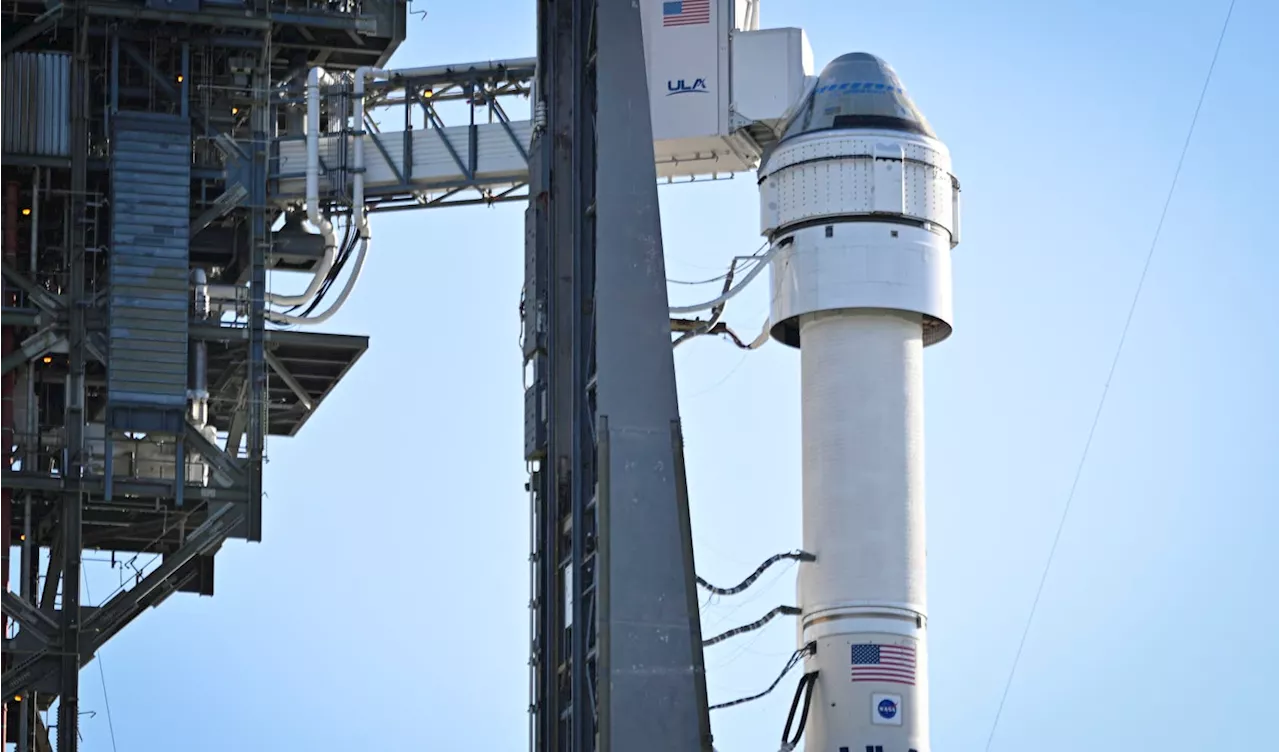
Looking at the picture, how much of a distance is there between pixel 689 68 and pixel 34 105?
36.4ft

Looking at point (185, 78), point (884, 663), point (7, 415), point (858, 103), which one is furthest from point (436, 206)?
point (884, 663)

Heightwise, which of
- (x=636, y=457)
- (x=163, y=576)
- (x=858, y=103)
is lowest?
(x=636, y=457)

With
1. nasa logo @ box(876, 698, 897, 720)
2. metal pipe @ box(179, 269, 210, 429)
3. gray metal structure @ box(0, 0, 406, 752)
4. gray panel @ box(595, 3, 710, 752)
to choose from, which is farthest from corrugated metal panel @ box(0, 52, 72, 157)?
nasa logo @ box(876, 698, 897, 720)

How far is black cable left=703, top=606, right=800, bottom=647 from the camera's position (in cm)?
4128

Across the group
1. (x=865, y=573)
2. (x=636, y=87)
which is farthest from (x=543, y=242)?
(x=865, y=573)

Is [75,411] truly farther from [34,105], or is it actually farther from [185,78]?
[185,78]

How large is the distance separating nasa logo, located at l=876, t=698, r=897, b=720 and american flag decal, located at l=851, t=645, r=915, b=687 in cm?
27

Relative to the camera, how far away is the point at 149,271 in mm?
48250

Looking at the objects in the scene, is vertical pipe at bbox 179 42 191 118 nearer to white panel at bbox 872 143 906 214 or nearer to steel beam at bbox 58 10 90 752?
steel beam at bbox 58 10 90 752

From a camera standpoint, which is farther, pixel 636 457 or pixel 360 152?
pixel 360 152

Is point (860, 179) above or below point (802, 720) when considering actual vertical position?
above

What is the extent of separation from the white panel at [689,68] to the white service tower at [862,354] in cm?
119

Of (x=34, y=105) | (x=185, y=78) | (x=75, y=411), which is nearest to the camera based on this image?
(x=75, y=411)

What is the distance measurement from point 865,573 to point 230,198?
13744mm
